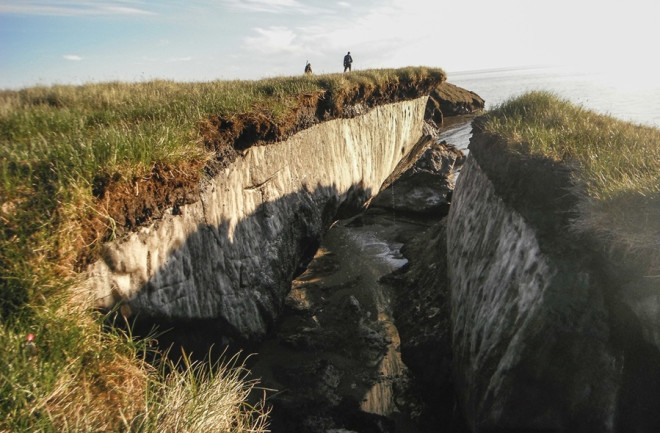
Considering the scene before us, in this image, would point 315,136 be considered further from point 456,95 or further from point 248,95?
point 456,95

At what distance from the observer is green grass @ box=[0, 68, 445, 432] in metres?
2.99

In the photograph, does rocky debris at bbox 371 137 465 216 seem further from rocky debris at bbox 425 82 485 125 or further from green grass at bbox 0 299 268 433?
rocky debris at bbox 425 82 485 125

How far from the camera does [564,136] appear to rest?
6883mm

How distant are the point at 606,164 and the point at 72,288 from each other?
649cm

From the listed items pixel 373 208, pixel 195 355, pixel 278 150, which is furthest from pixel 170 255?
pixel 373 208

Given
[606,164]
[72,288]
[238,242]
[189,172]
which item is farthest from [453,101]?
[72,288]

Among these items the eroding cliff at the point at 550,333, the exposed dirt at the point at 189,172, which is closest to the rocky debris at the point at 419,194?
the exposed dirt at the point at 189,172

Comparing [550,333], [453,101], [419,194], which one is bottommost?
[419,194]

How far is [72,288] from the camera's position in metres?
4.02

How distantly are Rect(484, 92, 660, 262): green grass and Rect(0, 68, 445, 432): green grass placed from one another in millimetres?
4224

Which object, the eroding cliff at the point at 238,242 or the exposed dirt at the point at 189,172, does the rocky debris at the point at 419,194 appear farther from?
the exposed dirt at the point at 189,172

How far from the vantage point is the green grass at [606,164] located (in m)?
4.28

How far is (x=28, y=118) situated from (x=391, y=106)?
15363mm

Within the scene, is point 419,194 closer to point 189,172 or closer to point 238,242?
point 238,242
